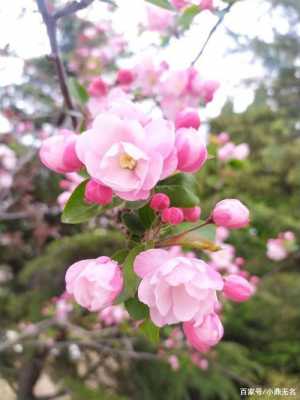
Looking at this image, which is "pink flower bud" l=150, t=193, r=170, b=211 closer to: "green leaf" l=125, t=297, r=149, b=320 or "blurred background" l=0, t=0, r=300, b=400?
"green leaf" l=125, t=297, r=149, b=320

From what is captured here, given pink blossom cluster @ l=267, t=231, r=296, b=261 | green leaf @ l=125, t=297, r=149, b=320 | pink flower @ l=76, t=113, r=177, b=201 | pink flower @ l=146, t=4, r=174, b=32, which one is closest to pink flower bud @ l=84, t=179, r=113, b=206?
pink flower @ l=76, t=113, r=177, b=201

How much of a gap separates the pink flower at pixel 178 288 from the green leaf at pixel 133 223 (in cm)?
8

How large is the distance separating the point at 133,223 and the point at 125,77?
1.83ft

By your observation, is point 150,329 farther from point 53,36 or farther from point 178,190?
point 53,36

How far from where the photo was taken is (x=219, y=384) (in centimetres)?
279

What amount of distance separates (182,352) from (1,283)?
169cm

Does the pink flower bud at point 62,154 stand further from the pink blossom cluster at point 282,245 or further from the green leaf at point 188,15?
the pink blossom cluster at point 282,245

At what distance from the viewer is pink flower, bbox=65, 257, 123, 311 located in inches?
17.4

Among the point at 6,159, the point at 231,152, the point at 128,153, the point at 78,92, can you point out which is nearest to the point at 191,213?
the point at 128,153

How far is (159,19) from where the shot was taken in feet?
3.74

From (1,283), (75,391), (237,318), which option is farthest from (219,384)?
(1,283)

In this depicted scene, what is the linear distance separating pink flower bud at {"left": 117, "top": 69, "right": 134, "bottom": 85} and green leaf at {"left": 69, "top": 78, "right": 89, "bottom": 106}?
124 mm

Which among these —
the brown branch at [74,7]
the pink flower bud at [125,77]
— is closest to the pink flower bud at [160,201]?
the brown branch at [74,7]

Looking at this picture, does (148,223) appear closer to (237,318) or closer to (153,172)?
(153,172)
